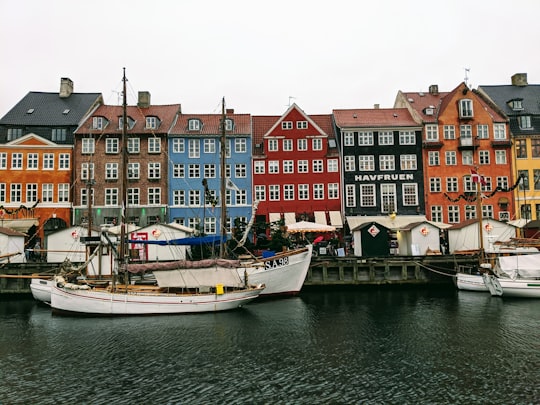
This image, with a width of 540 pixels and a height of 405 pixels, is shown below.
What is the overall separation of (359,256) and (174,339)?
1938cm

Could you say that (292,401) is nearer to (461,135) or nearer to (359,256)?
(359,256)

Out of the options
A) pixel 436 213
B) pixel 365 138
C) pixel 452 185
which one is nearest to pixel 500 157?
pixel 452 185

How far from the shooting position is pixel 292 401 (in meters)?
13.3

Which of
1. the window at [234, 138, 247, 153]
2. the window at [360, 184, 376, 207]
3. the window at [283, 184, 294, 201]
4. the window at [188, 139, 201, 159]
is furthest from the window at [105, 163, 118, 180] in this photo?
the window at [360, 184, 376, 207]

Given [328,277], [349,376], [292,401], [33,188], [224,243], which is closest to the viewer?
[292,401]

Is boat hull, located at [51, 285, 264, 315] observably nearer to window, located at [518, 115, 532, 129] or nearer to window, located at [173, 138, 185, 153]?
window, located at [173, 138, 185, 153]

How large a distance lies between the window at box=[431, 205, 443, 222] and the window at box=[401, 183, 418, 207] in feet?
6.06

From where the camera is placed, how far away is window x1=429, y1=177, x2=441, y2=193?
46594 millimetres

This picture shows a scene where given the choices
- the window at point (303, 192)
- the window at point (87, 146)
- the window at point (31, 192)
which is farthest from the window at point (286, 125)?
the window at point (31, 192)

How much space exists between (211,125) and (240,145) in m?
3.99

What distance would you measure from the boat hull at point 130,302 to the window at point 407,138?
94.5ft

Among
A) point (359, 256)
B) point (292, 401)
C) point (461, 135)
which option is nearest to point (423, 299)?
point (359, 256)

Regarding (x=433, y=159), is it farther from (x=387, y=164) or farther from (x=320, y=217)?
(x=320, y=217)

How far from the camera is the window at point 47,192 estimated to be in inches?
1786
